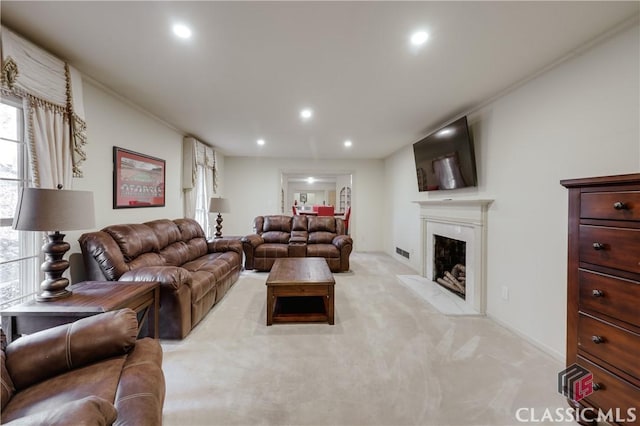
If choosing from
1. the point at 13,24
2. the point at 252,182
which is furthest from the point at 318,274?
the point at 252,182

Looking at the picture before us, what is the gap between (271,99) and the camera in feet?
9.76

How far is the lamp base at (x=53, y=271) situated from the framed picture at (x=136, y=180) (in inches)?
46.8

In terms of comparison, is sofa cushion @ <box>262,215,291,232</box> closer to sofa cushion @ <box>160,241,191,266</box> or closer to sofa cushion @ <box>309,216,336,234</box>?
sofa cushion @ <box>309,216,336,234</box>

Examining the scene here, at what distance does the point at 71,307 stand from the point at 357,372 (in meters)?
Answer: 1.99

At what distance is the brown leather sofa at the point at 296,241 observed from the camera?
4.72 m

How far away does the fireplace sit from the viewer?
2.98m

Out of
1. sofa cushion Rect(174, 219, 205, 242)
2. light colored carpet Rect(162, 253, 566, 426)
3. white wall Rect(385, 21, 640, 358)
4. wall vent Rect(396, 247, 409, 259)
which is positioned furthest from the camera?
wall vent Rect(396, 247, 409, 259)

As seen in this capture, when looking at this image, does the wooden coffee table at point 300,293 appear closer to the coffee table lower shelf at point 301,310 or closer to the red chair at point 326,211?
the coffee table lower shelf at point 301,310

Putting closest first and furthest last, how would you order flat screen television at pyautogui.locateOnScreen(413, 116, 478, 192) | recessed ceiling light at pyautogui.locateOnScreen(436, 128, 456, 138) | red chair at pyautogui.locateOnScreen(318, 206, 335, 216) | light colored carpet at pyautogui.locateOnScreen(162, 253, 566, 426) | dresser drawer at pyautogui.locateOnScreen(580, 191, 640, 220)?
dresser drawer at pyautogui.locateOnScreen(580, 191, 640, 220), light colored carpet at pyautogui.locateOnScreen(162, 253, 566, 426), flat screen television at pyautogui.locateOnScreen(413, 116, 478, 192), recessed ceiling light at pyautogui.locateOnScreen(436, 128, 456, 138), red chair at pyautogui.locateOnScreen(318, 206, 335, 216)

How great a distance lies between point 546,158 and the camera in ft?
7.34

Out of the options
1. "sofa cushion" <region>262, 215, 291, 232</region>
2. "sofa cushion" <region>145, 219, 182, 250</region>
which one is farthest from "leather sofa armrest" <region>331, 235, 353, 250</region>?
"sofa cushion" <region>145, 219, 182, 250</region>

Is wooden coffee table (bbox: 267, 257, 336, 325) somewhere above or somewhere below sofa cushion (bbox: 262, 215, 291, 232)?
below

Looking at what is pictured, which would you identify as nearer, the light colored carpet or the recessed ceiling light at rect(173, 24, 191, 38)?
the light colored carpet

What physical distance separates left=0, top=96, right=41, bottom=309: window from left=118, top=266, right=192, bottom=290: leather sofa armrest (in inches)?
26.1
